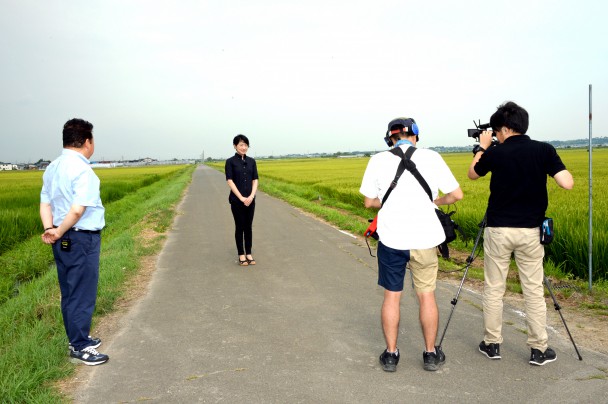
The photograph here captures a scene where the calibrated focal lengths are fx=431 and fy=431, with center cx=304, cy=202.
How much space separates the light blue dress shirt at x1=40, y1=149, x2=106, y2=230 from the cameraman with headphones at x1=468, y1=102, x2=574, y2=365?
3.13m

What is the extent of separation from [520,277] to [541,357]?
0.61 metres

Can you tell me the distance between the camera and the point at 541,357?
3.28 m

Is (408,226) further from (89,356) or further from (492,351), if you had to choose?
(89,356)

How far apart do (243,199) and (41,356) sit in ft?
11.9

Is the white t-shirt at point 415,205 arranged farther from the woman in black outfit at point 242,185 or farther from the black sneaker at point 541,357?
the woman in black outfit at point 242,185

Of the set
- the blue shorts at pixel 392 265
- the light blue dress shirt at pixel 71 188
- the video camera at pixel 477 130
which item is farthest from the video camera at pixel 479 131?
the light blue dress shirt at pixel 71 188

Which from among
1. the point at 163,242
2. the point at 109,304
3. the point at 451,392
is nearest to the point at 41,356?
the point at 109,304

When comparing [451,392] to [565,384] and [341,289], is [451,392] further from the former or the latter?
[341,289]

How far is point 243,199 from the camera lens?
6.55 metres

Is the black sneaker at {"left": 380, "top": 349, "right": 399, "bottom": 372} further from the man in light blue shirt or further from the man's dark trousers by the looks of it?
the man's dark trousers

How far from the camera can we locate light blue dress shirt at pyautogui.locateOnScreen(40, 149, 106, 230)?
3.40 m

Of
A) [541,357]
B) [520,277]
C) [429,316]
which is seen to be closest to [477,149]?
[520,277]

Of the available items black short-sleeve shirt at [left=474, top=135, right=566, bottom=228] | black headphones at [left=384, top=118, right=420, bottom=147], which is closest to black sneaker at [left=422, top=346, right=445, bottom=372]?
black short-sleeve shirt at [left=474, top=135, right=566, bottom=228]

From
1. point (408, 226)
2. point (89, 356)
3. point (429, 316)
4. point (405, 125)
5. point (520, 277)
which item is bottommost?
point (89, 356)
